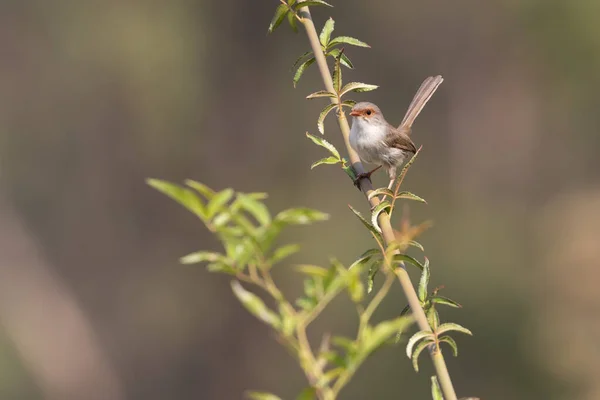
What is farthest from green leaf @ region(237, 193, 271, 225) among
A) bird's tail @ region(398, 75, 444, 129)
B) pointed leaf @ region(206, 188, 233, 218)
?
bird's tail @ region(398, 75, 444, 129)

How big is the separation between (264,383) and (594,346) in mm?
7133

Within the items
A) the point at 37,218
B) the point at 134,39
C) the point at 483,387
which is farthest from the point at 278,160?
the point at 483,387

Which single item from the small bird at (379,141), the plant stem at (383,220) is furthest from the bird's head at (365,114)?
the plant stem at (383,220)

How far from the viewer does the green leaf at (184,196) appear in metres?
0.76

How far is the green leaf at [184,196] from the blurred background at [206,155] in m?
14.1

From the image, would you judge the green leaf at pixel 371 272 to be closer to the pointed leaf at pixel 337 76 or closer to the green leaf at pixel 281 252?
the green leaf at pixel 281 252

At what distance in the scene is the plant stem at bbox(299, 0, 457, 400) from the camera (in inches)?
34.3

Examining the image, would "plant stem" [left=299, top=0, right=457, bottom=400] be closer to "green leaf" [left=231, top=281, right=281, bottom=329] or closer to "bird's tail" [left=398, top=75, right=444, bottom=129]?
"green leaf" [left=231, top=281, right=281, bottom=329]

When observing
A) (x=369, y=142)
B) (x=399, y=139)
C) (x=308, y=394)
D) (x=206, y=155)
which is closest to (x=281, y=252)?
(x=308, y=394)

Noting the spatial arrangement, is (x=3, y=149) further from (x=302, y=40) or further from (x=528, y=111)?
(x=528, y=111)

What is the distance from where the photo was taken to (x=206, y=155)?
18266mm

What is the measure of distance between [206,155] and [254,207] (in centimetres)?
1757

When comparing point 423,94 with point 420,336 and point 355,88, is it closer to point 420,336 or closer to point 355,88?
point 355,88

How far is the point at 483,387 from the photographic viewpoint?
40.8 feet
